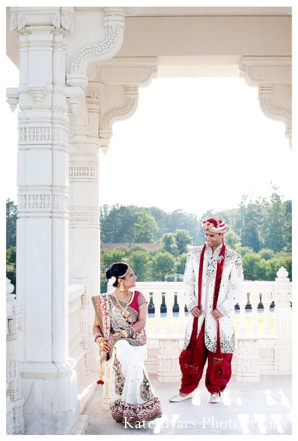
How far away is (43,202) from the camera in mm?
3744

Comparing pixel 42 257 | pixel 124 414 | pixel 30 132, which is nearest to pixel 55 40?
pixel 30 132

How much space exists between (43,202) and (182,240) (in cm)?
1280

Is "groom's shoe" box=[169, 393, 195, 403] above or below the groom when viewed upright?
below

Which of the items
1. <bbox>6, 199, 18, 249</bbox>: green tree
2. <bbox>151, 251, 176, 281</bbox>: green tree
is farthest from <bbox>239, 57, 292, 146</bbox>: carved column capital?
<bbox>151, 251, 176, 281</bbox>: green tree

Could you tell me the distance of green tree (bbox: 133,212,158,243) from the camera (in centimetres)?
1714

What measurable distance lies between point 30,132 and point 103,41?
735 mm

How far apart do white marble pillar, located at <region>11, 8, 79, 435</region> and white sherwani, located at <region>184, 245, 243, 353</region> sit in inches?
56.7

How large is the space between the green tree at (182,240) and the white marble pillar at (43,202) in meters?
12.7

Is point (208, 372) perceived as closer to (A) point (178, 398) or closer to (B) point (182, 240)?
(A) point (178, 398)

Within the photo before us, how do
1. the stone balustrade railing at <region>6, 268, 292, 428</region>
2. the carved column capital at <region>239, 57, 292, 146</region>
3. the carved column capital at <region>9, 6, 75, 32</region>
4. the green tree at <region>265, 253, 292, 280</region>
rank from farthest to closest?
1. the green tree at <region>265, 253, 292, 280</region>
2. the carved column capital at <region>239, 57, 292, 146</region>
3. the stone balustrade railing at <region>6, 268, 292, 428</region>
4. the carved column capital at <region>9, 6, 75, 32</region>

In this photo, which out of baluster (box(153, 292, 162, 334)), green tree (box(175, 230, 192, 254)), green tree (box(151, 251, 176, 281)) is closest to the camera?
baluster (box(153, 292, 162, 334))

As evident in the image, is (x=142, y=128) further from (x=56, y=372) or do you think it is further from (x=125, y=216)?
(x=56, y=372)

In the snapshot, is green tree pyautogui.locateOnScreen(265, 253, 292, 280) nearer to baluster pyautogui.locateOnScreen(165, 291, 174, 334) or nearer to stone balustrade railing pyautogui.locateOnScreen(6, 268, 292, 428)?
stone balustrade railing pyautogui.locateOnScreen(6, 268, 292, 428)

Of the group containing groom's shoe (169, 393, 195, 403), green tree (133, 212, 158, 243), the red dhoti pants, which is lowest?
groom's shoe (169, 393, 195, 403)
